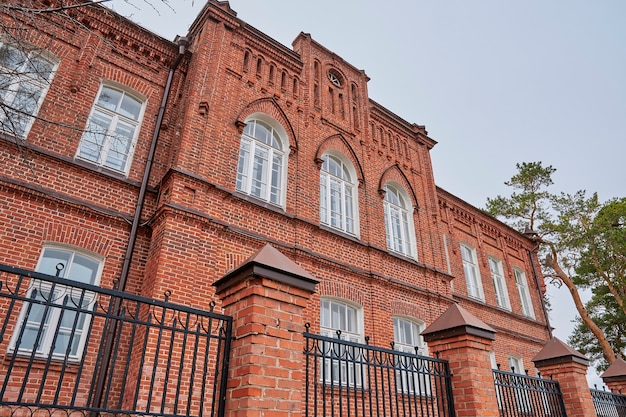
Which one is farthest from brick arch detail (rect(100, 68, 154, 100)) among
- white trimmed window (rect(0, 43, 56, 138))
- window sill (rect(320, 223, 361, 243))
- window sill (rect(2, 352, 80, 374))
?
window sill (rect(2, 352, 80, 374))

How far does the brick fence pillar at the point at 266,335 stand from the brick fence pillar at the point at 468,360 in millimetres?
2565

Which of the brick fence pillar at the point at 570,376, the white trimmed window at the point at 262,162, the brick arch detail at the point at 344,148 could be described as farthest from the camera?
the brick arch detail at the point at 344,148

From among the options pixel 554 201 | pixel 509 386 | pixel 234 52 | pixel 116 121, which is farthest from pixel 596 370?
pixel 116 121

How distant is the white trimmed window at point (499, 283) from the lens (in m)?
15.7

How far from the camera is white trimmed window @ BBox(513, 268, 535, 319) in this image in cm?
1667

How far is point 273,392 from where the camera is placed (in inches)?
134

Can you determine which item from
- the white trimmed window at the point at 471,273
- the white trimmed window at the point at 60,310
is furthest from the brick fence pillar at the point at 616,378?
the white trimmed window at the point at 60,310

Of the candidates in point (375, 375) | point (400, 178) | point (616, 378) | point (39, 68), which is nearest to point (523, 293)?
point (616, 378)

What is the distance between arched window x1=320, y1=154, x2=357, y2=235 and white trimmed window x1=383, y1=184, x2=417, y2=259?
1.30m

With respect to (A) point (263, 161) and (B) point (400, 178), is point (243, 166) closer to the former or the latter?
(A) point (263, 161)

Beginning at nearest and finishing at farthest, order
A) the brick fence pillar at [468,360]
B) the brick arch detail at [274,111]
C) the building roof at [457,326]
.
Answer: the brick fence pillar at [468,360]
the building roof at [457,326]
the brick arch detail at [274,111]

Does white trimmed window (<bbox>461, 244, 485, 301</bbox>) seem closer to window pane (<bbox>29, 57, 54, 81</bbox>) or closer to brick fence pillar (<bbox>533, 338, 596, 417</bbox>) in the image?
brick fence pillar (<bbox>533, 338, 596, 417</bbox>)

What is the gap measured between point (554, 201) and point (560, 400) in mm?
16220

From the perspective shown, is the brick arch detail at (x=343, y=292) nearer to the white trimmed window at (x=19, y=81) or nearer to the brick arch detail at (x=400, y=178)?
the brick arch detail at (x=400, y=178)
